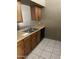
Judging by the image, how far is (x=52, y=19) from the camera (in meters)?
5.33

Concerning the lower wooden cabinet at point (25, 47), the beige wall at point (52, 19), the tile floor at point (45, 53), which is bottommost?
the tile floor at point (45, 53)

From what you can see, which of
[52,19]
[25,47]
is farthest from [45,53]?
[52,19]

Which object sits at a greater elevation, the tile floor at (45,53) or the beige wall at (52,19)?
the beige wall at (52,19)

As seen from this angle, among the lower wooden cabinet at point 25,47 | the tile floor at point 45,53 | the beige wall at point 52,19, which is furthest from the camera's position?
the beige wall at point 52,19

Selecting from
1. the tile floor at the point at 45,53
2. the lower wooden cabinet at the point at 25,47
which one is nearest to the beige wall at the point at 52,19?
the tile floor at the point at 45,53

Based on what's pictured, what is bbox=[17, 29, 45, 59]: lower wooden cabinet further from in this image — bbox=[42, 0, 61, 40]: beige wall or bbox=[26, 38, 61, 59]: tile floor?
bbox=[42, 0, 61, 40]: beige wall

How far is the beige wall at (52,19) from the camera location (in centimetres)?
513

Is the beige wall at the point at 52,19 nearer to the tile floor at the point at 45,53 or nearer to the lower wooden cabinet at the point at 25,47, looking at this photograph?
the tile floor at the point at 45,53

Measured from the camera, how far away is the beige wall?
513 cm

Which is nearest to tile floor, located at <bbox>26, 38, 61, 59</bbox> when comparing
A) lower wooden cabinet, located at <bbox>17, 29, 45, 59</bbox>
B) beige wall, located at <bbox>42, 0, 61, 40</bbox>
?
lower wooden cabinet, located at <bbox>17, 29, 45, 59</bbox>

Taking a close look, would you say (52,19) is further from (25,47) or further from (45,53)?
(25,47)

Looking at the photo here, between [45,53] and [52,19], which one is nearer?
[45,53]
